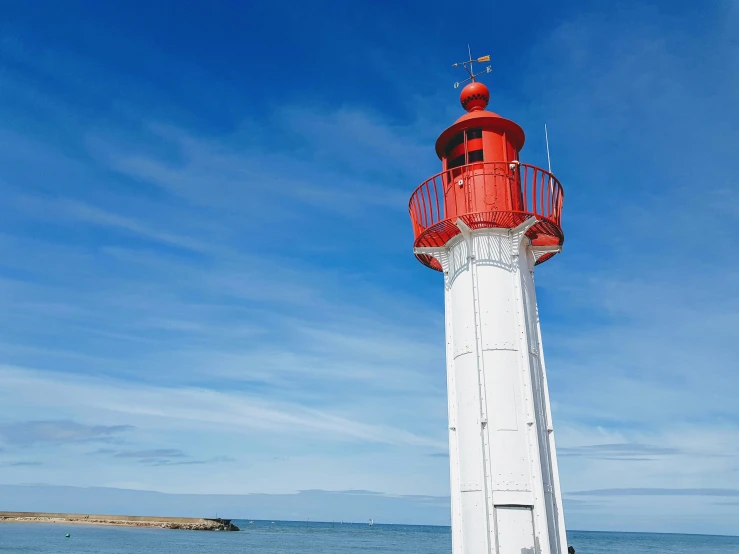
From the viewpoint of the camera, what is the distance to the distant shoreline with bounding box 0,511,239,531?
403 ft

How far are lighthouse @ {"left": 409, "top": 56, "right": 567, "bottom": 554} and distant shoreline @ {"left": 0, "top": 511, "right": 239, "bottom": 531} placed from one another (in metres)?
122

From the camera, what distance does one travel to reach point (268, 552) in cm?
6588

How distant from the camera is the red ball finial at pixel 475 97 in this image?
14836 millimetres

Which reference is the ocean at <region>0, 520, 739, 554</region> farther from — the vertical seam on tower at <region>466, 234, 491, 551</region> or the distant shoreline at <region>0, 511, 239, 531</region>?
the vertical seam on tower at <region>466, 234, 491, 551</region>

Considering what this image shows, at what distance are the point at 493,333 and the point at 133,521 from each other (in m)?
139

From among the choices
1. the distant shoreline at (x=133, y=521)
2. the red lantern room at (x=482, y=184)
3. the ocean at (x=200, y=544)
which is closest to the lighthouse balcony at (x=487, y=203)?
the red lantern room at (x=482, y=184)

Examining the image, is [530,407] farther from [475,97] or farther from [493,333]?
[475,97]

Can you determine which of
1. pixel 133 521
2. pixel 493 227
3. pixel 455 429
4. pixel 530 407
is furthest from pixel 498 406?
pixel 133 521

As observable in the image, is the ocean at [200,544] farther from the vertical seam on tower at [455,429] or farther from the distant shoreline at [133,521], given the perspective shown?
the vertical seam on tower at [455,429]

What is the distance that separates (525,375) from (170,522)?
130 meters

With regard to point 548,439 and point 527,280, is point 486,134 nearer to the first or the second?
point 527,280

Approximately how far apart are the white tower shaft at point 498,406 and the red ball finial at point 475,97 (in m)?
3.43

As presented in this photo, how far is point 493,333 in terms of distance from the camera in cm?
1280

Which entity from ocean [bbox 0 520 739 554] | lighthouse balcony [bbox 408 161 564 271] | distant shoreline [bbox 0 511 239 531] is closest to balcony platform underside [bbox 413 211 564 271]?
lighthouse balcony [bbox 408 161 564 271]
